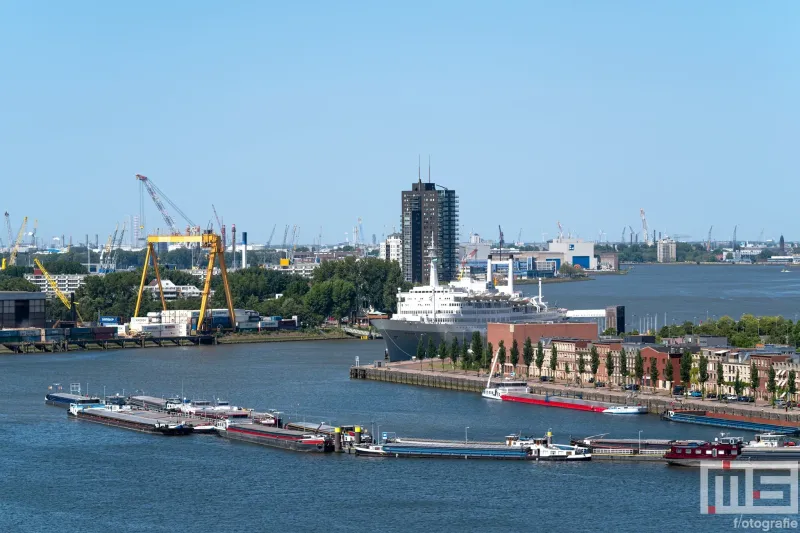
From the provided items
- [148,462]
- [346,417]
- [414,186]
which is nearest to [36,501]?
[148,462]

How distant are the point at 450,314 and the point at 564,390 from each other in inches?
400

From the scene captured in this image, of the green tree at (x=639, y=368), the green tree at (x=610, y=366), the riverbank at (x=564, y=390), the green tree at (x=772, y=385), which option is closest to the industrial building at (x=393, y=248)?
the riverbank at (x=564, y=390)

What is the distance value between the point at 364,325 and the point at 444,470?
99.5 feet

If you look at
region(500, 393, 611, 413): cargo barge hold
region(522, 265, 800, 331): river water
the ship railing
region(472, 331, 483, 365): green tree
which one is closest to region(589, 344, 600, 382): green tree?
region(500, 393, 611, 413): cargo barge hold

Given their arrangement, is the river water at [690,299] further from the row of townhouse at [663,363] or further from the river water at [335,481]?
the river water at [335,481]

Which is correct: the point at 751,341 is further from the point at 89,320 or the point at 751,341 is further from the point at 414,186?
the point at 414,186

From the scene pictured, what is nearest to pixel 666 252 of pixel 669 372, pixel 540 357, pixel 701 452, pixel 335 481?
pixel 540 357

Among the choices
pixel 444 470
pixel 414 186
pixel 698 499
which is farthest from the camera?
pixel 414 186

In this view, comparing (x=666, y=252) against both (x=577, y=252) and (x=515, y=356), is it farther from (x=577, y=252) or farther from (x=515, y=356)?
(x=515, y=356)

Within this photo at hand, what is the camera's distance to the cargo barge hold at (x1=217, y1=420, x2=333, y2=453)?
22.1m

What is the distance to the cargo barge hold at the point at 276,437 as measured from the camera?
72.5ft

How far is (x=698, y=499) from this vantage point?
59.5ft

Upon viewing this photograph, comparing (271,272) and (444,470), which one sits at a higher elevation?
(271,272)

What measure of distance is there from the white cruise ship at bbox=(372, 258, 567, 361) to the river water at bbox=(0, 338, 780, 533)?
842 centimetres
